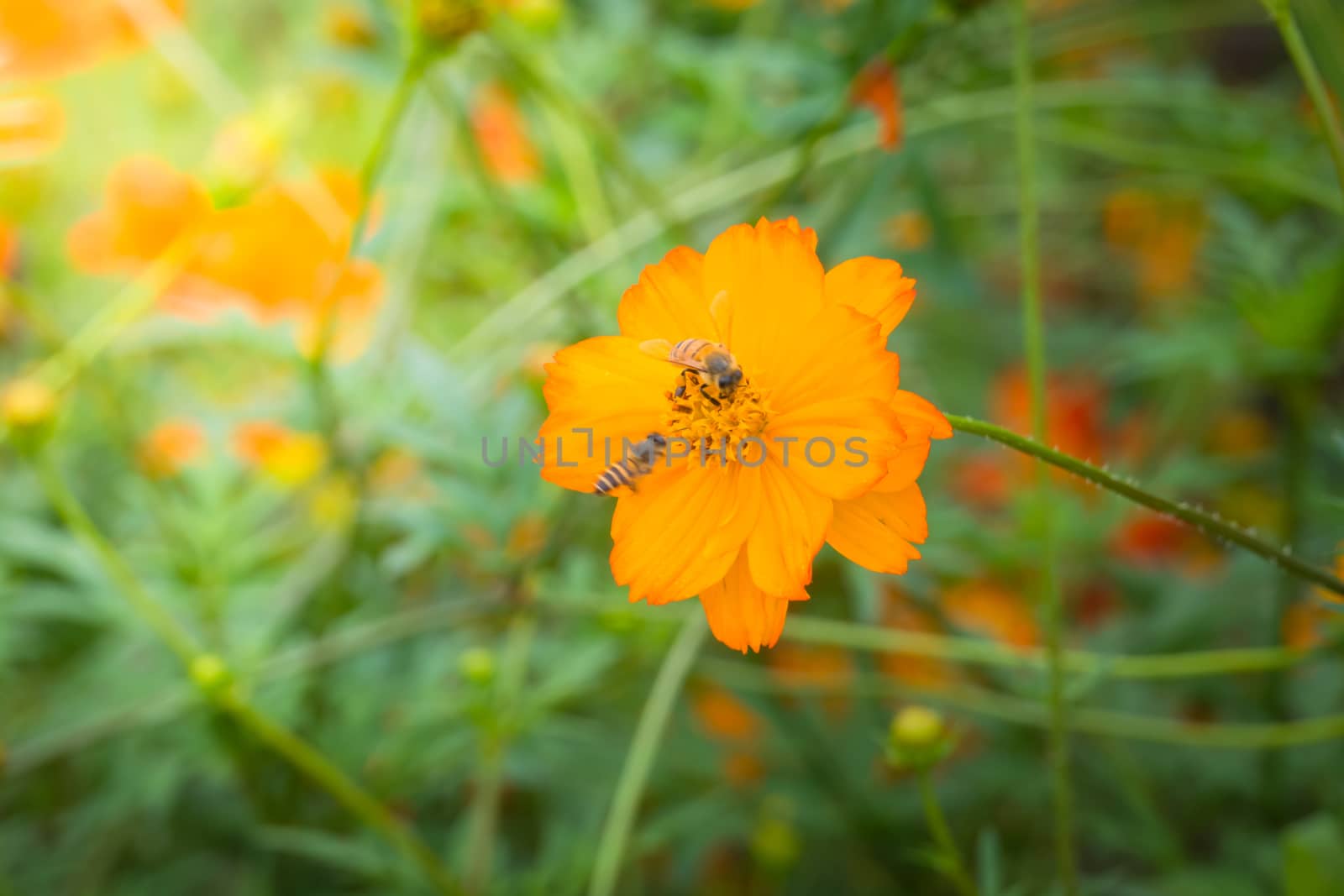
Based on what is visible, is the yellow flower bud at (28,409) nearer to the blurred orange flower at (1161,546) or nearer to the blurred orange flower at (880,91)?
the blurred orange flower at (880,91)

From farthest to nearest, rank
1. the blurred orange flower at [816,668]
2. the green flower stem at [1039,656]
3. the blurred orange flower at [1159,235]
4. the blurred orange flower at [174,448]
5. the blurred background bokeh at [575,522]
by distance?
the blurred orange flower at [1159,235]
the blurred orange flower at [174,448]
the blurred orange flower at [816,668]
the blurred background bokeh at [575,522]
the green flower stem at [1039,656]

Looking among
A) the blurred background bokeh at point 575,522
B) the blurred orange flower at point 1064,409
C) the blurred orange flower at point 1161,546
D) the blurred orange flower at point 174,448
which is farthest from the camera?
the blurred orange flower at point 1064,409

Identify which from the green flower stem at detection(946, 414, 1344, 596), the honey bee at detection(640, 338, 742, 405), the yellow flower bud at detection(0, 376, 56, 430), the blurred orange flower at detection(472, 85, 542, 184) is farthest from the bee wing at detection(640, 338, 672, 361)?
the blurred orange flower at detection(472, 85, 542, 184)

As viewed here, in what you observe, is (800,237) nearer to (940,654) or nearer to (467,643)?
(940,654)

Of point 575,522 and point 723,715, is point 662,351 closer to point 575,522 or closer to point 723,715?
point 575,522

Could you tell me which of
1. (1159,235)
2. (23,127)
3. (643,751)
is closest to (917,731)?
(643,751)

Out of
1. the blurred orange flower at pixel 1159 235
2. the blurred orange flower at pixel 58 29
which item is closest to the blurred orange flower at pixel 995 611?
the blurred orange flower at pixel 1159 235

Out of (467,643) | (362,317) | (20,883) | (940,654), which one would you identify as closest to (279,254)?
(362,317)

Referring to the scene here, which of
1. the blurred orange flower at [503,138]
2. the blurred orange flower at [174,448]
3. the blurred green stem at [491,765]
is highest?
the blurred orange flower at [503,138]
